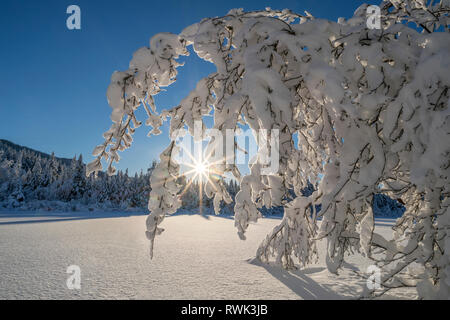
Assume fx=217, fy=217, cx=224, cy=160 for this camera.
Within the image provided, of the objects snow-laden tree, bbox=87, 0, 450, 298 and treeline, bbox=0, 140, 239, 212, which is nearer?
snow-laden tree, bbox=87, 0, 450, 298

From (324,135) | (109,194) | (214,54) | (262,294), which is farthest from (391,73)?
(109,194)

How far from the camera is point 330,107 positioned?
111cm

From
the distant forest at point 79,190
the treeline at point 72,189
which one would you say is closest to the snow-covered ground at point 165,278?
the distant forest at point 79,190

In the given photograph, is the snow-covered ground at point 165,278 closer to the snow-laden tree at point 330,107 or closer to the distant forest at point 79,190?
the snow-laden tree at point 330,107

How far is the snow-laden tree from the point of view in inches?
42.2

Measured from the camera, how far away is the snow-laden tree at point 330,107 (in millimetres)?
1071

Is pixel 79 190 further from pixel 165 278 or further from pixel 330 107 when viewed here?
pixel 330 107

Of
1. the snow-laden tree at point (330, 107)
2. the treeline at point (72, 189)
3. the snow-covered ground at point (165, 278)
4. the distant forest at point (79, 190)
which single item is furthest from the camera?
the distant forest at point (79, 190)

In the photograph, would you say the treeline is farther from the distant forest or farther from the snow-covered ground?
the snow-covered ground

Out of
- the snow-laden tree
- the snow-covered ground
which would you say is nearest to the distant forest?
the snow-covered ground

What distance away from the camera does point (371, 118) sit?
45.6 inches

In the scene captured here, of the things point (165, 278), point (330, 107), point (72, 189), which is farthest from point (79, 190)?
point (330, 107)

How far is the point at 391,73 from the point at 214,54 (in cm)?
104
